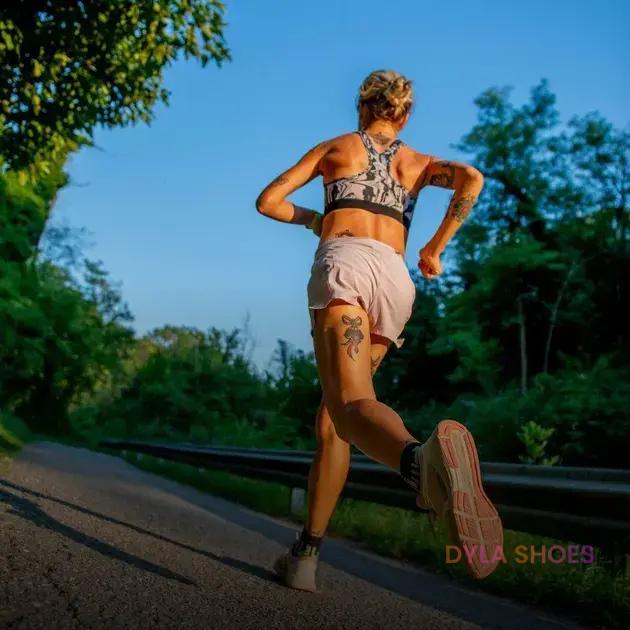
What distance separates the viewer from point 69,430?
41594mm

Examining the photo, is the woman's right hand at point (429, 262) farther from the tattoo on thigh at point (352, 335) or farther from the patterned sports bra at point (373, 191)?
the tattoo on thigh at point (352, 335)

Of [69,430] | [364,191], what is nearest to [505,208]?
[69,430]

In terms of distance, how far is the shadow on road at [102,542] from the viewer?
3579mm

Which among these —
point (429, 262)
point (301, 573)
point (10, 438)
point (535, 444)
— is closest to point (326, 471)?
point (301, 573)

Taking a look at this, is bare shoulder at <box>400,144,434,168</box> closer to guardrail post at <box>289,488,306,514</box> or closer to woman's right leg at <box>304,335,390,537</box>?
woman's right leg at <box>304,335,390,537</box>

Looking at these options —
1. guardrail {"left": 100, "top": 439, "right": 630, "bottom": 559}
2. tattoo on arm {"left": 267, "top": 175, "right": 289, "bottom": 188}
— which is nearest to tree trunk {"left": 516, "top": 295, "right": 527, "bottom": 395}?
guardrail {"left": 100, "top": 439, "right": 630, "bottom": 559}

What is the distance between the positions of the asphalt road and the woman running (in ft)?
1.34

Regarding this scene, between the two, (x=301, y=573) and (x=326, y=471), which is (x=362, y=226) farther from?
(x=301, y=573)

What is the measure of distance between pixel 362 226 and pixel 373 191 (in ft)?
0.60

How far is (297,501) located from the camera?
793 centimetres

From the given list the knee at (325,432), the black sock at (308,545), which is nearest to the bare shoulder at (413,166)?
the knee at (325,432)

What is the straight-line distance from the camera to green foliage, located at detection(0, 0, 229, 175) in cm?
969

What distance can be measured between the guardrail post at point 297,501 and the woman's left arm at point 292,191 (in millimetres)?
4765

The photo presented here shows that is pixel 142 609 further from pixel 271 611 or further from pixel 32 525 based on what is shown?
pixel 32 525
